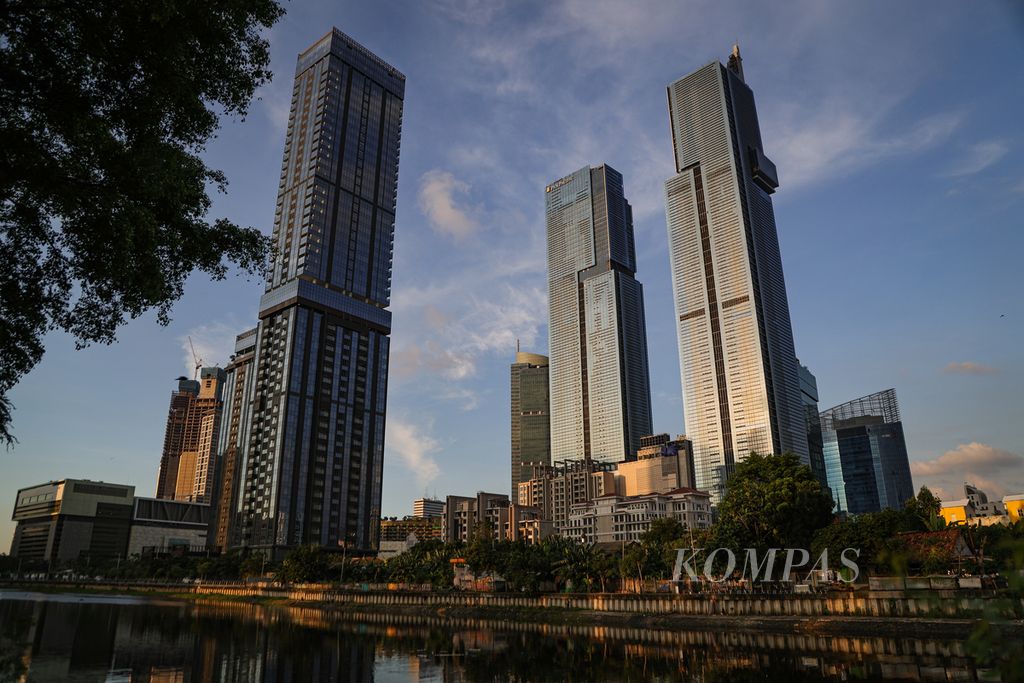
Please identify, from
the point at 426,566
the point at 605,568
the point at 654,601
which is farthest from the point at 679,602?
the point at 426,566

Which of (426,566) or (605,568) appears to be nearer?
(605,568)

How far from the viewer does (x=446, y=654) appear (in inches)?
2594

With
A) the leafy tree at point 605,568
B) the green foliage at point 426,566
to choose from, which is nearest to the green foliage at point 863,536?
the leafy tree at point 605,568

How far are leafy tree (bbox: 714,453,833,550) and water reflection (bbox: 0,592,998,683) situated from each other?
18810mm

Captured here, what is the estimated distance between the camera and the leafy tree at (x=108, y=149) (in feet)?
69.3

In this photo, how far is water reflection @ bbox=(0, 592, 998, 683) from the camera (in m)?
51.2

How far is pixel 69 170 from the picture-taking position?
22484 mm

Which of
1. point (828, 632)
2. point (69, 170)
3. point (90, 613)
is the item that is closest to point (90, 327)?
point (69, 170)

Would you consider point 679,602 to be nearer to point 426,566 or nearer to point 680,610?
point 680,610

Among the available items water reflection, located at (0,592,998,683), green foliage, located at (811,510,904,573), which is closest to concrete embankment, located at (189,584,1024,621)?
water reflection, located at (0,592,998,683)

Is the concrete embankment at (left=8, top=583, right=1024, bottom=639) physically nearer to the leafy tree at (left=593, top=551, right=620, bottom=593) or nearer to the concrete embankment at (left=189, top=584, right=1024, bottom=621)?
the concrete embankment at (left=189, top=584, right=1024, bottom=621)

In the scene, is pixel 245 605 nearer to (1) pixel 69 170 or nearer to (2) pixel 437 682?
(2) pixel 437 682

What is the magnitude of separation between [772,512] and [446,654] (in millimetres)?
48575

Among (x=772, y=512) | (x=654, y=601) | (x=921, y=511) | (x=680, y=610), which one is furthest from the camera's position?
(x=921, y=511)
